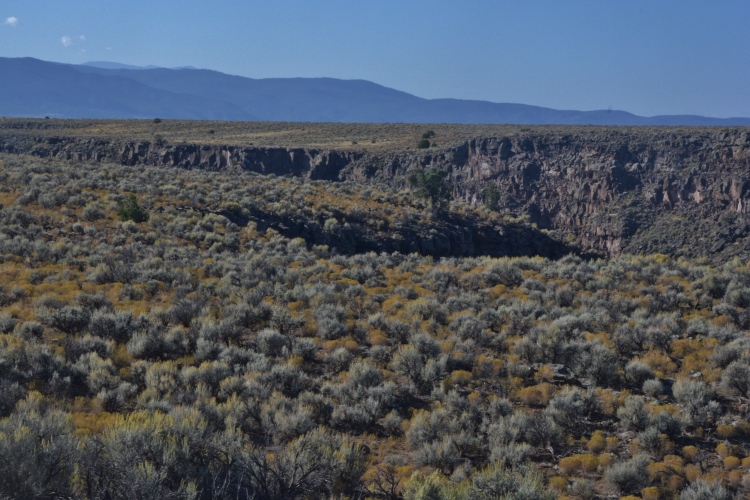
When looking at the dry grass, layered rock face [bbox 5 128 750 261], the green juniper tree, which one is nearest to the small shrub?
the green juniper tree

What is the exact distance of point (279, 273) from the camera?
1691cm

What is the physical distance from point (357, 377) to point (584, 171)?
66334mm

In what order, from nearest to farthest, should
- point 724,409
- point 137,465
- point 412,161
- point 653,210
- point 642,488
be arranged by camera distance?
point 137,465, point 642,488, point 724,409, point 653,210, point 412,161

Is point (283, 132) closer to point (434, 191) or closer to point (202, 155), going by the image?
point (202, 155)

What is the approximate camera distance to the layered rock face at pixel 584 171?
57.6 meters

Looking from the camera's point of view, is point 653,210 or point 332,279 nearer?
point 332,279

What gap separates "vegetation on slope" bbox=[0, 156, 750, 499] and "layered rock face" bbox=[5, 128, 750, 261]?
4379 cm

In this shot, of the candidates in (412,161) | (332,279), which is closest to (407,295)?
(332,279)

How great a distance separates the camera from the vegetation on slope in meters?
6.07

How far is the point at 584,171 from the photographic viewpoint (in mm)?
68812

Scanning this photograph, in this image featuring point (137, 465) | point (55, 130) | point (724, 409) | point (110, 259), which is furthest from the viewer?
point (55, 130)

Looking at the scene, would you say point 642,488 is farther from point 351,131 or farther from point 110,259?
point 351,131

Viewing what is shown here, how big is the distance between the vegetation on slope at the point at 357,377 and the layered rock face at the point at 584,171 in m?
43.8

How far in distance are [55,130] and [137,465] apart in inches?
3331
